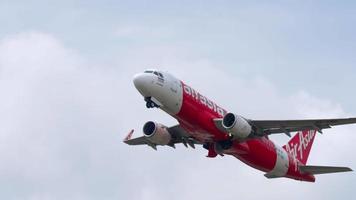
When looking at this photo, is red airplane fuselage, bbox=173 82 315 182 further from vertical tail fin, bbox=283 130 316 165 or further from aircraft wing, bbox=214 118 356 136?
vertical tail fin, bbox=283 130 316 165

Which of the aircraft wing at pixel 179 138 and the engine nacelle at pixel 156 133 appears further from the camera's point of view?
the aircraft wing at pixel 179 138

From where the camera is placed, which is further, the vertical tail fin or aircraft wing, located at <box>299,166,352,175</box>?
the vertical tail fin

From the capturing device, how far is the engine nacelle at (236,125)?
6550 centimetres

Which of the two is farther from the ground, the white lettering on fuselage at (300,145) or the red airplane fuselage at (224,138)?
the white lettering on fuselage at (300,145)

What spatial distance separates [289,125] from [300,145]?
13.9 meters

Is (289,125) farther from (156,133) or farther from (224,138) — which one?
(156,133)

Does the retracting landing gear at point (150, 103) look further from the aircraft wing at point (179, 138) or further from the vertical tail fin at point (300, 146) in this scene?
the vertical tail fin at point (300, 146)

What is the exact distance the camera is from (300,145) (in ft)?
266

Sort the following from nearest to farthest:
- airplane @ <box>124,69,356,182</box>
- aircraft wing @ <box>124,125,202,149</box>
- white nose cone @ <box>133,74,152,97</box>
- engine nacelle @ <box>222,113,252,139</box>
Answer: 1. white nose cone @ <box>133,74,152,97</box>
2. airplane @ <box>124,69,356,182</box>
3. engine nacelle @ <box>222,113,252,139</box>
4. aircraft wing @ <box>124,125,202,149</box>

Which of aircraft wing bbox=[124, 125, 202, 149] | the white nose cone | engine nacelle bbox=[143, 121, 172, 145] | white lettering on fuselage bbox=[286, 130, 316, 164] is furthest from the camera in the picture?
white lettering on fuselage bbox=[286, 130, 316, 164]

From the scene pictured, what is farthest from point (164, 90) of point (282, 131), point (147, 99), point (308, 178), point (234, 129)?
point (308, 178)

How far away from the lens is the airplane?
64.3 metres

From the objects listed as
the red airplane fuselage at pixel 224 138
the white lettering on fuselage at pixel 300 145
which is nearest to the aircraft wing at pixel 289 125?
the red airplane fuselage at pixel 224 138

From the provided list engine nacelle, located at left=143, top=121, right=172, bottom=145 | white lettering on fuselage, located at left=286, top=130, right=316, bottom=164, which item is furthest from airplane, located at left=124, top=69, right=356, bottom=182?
white lettering on fuselage, located at left=286, top=130, right=316, bottom=164
